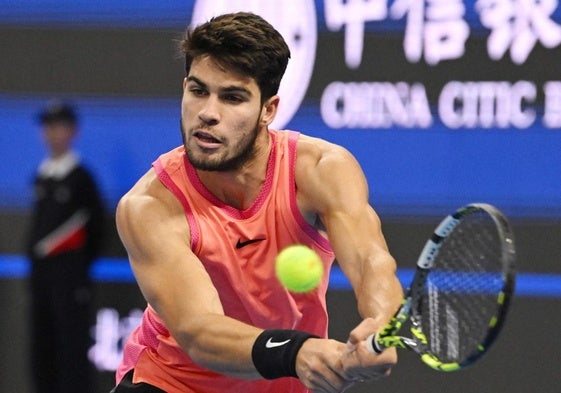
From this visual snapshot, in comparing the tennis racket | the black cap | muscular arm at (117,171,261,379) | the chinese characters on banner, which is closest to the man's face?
muscular arm at (117,171,261,379)

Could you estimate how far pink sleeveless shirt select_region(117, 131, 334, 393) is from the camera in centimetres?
430

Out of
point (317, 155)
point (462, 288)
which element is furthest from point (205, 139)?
point (462, 288)

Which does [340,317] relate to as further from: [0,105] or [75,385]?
[0,105]

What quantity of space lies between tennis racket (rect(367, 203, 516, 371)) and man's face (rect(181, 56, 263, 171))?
2.47 feet

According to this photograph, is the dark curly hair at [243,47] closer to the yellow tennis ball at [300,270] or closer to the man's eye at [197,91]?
the man's eye at [197,91]

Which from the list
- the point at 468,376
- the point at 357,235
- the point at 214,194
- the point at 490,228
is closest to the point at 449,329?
the point at 357,235

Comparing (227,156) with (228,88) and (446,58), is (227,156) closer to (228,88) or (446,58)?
(228,88)

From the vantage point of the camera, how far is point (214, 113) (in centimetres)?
412

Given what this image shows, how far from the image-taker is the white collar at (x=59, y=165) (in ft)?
23.1

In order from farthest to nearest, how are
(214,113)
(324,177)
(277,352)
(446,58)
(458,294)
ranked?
(446,58), (458,294), (324,177), (214,113), (277,352)

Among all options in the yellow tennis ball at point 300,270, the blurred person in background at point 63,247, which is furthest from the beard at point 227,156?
the blurred person in background at point 63,247

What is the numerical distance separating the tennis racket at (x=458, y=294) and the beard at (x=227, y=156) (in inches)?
27.5

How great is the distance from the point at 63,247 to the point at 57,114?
0.75 metres

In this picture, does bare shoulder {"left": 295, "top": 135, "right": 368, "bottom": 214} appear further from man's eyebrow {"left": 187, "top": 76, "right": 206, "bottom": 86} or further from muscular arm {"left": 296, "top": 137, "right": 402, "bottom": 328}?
man's eyebrow {"left": 187, "top": 76, "right": 206, "bottom": 86}
